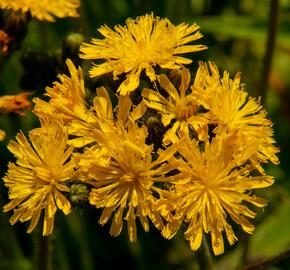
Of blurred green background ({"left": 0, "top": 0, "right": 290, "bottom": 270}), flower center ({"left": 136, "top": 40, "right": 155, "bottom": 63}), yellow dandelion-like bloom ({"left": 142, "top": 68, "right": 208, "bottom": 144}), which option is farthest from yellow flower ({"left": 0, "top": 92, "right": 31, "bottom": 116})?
yellow dandelion-like bloom ({"left": 142, "top": 68, "right": 208, "bottom": 144})

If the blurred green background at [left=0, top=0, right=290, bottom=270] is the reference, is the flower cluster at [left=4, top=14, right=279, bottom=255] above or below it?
above

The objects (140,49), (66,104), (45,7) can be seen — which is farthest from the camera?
(45,7)

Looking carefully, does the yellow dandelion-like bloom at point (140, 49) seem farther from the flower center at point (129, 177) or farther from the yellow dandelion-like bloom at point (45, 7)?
the yellow dandelion-like bloom at point (45, 7)

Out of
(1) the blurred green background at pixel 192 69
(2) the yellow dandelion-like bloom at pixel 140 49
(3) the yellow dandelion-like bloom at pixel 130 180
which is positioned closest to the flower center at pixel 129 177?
(3) the yellow dandelion-like bloom at pixel 130 180

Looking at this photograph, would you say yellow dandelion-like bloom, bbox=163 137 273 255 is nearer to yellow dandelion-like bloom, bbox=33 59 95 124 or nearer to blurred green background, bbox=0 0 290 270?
yellow dandelion-like bloom, bbox=33 59 95 124

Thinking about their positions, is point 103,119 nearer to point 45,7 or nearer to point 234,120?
point 234,120

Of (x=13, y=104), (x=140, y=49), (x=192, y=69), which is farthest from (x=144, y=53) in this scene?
(x=192, y=69)

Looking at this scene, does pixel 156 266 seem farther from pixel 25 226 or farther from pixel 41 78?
pixel 41 78

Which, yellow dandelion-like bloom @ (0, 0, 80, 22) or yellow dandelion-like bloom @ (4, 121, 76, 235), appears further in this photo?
yellow dandelion-like bloom @ (0, 0, 80, 22)
